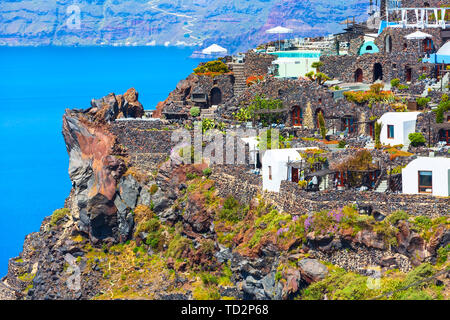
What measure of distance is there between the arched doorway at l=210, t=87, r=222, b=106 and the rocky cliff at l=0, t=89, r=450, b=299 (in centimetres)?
638

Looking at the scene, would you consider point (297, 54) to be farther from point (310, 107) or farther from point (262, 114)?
point (310, 107)

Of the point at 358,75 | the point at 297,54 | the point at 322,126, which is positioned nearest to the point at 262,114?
the point at 322,126

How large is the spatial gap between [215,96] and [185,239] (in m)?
18.2

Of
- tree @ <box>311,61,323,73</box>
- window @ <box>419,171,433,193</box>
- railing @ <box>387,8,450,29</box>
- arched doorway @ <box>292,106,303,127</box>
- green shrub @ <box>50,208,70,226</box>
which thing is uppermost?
railing @ <box>387,8,450,29</box>

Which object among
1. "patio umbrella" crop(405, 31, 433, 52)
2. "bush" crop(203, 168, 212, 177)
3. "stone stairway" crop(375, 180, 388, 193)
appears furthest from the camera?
"patio umbrella" crop(405, 31, 433, 52)

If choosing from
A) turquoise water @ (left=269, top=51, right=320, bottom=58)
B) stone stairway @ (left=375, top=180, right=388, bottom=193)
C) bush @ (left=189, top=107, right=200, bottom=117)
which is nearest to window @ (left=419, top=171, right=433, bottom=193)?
stone stairway @ (left=375, top=180, right=388, bottom=193)

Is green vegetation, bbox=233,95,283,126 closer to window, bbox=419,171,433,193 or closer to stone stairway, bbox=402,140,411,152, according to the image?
stone stairway, bbox=402,140,411,152

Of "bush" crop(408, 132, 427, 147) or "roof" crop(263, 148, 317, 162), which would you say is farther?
"bush" crop(408, 132, 427, 147)

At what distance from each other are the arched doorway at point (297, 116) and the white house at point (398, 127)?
9.77 meters

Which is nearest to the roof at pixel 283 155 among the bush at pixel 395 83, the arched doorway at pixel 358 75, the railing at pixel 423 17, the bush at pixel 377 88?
the bush at pixel 377 88

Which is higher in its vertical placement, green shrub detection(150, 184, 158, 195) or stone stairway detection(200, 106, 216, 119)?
stone stairway detection(200, 106, 216, 119)

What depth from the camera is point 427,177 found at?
69125 millimetres

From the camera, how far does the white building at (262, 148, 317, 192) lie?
246 ft
